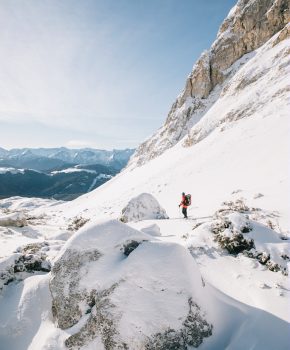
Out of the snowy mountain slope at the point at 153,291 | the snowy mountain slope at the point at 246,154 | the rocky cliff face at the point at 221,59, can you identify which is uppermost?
the rocky cliff face at the point at 221,59

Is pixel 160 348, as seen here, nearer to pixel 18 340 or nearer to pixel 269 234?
pixel 18 340

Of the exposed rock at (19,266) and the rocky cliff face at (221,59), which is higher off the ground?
the rocky cliff face at (221,59)

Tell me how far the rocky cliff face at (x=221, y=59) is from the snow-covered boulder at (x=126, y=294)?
5367cm

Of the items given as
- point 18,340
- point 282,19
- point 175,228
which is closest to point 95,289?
point 18,340

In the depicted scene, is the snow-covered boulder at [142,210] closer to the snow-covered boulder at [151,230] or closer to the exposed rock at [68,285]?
the snow-covered boulder at [151,230]

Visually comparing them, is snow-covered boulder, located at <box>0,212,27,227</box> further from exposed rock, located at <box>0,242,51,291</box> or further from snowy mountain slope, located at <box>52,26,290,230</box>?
exposed rock, located at <box>0,242,51,291</box>

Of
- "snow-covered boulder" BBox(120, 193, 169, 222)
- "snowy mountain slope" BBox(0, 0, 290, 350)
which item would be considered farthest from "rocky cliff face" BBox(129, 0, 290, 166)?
"snowy mountain slope" BBox(0, 0, 290, 350)

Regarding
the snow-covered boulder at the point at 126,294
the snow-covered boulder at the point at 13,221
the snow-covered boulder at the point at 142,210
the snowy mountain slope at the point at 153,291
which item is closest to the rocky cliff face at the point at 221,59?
the snow-covered boulder at the point at 142,210

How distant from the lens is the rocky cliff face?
54.1m

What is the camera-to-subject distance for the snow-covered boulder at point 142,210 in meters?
15.6

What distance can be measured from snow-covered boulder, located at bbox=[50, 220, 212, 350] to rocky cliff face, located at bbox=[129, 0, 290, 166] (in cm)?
5367

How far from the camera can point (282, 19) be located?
49.3m

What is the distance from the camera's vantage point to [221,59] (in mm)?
60094

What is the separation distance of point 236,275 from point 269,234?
1.73 metres
